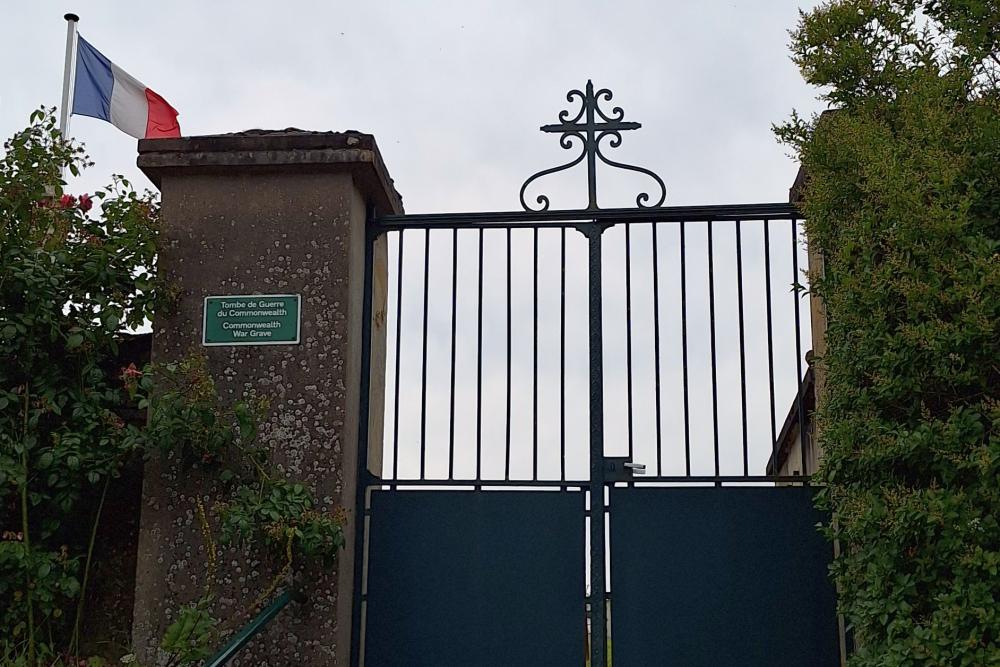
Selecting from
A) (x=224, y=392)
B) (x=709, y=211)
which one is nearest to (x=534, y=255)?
(x=709, y=211)

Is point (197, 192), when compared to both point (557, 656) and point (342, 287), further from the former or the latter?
point (557, 656)

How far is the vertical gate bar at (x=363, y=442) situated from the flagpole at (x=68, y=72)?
5.81 m

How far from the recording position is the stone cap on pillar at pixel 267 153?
554 centimetres

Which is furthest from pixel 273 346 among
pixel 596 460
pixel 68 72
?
pixel 68 72

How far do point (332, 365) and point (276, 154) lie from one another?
108cm

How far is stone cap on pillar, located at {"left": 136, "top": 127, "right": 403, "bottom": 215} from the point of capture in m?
5.54

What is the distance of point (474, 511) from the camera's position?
5.50m

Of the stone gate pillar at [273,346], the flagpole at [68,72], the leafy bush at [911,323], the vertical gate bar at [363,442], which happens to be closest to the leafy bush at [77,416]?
the stone gate pillar at [273,346]

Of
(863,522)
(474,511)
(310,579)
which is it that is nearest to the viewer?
(863,522)

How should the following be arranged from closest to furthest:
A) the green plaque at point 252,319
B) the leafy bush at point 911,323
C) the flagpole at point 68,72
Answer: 1. the leafy bush at point 911,323
2. the green plaque at point 252,319
3. the flagpole at point 68,72

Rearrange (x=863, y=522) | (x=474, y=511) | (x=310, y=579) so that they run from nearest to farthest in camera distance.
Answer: (x=863, y=522), (x=310, y=579), (x=474, y=511)

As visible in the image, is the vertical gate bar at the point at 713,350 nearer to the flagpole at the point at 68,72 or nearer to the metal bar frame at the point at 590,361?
the metal bar frame at the point at 590,361

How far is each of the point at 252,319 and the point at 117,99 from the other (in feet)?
21.4

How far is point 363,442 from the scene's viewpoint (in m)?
5.61
